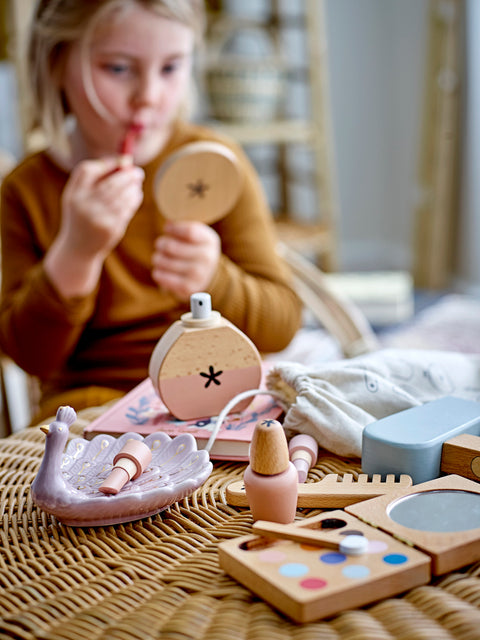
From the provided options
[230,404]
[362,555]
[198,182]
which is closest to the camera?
[362,555]

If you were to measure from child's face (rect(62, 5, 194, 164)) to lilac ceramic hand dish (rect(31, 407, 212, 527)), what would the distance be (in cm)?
53

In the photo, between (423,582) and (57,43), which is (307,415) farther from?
(57,43)

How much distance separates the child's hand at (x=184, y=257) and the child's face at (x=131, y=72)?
0.54 feet

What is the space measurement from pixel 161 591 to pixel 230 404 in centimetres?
22

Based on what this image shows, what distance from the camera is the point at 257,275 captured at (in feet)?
3.71

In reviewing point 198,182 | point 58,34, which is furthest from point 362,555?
point 58,34

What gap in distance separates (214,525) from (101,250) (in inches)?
19.2

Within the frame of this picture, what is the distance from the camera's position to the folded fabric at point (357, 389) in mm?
617

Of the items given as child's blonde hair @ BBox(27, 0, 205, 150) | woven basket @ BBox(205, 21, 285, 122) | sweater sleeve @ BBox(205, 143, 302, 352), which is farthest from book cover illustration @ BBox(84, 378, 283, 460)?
woven basket @ BBox(205, 21, 285, 122)

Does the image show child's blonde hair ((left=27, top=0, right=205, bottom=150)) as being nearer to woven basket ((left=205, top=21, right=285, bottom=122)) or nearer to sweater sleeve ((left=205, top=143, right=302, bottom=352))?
sweater sleeve ((left=205, top=143, right=302, bottom=352))

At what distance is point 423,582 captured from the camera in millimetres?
429

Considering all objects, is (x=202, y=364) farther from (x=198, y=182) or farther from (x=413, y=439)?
(x=198, y=182)

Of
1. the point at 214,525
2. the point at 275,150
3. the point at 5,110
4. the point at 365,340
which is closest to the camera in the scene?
the point at 214,525

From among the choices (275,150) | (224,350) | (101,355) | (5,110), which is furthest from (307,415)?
(275,150)
